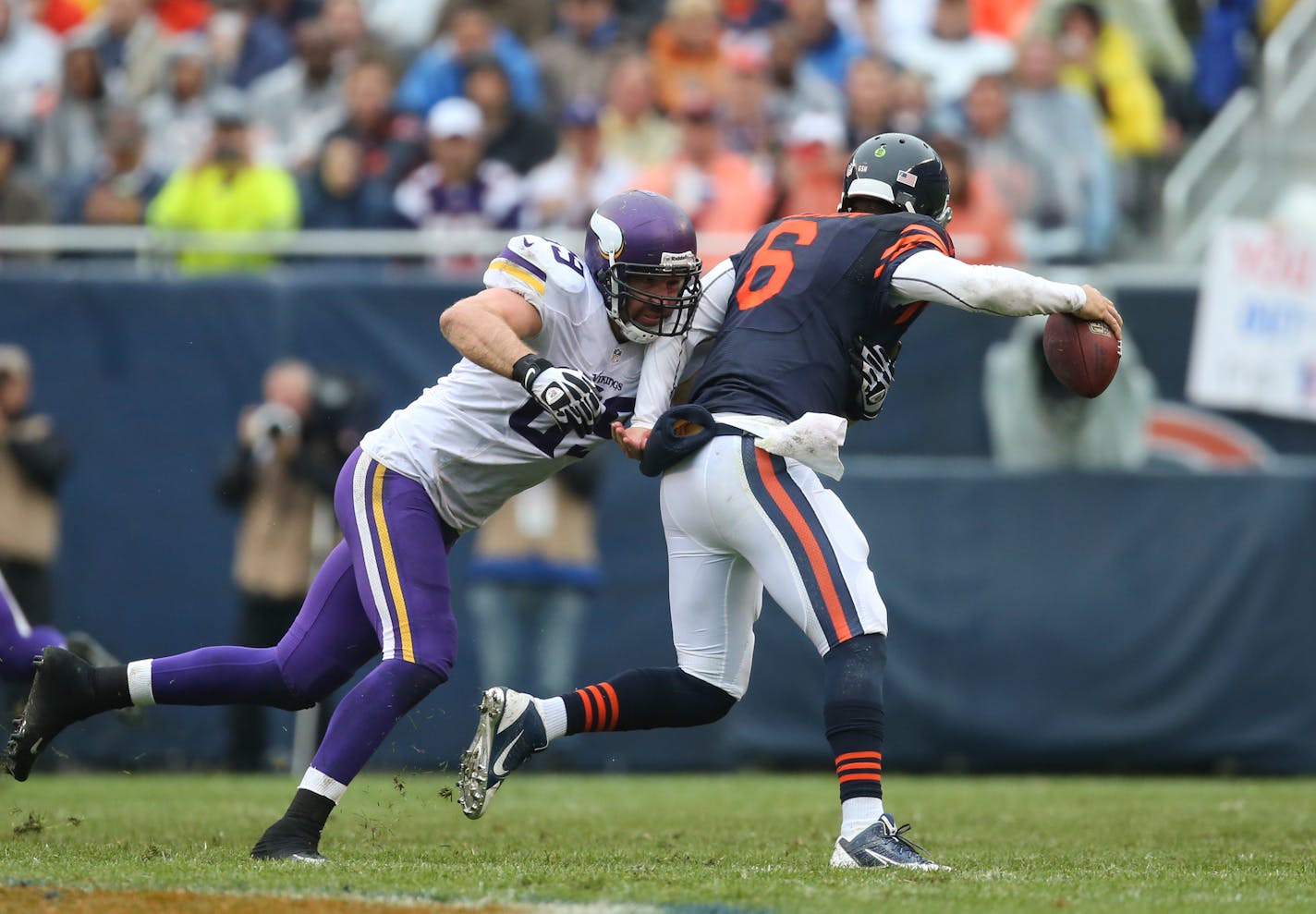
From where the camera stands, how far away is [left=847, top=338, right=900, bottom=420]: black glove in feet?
18.5

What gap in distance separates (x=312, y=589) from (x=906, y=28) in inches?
314

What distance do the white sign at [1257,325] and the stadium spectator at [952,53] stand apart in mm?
2231

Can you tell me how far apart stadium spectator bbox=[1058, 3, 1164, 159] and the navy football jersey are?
6.34 meters

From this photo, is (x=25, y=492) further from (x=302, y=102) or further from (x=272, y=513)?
(x=302, y=102)

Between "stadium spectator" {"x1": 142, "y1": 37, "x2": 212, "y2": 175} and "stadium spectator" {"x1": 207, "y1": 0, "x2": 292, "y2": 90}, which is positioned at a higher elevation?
"stadium spectator" {"x1": 207, "y1": 0, "x2": 292, "y2": 90}

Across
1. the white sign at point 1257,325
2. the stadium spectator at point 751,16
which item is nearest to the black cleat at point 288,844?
the white sign at point 1257,325

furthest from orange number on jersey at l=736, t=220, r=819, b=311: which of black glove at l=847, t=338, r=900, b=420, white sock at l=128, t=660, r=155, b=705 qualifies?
white sock at l=128, t=660, r=155, b=705

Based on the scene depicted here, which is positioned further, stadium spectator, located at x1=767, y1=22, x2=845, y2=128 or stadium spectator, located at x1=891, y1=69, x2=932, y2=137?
stadium spectator, located at x1=767, y1=22, x2=845, y2=128

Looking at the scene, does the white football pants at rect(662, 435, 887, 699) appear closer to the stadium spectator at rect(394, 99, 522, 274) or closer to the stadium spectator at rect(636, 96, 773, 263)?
the stadium spectator at rect(636, 96, 773, 263)

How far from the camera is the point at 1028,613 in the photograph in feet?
32.2

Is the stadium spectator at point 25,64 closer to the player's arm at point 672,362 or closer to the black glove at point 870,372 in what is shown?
the player's arm at point 672,362

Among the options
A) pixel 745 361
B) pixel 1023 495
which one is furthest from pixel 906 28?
pixel 745 361

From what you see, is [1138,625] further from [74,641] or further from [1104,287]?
[74,641]

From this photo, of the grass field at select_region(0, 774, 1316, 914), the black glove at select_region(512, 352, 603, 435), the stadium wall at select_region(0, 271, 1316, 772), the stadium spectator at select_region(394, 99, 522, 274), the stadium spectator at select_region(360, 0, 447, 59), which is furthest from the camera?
the stadium spectator at select_region(360, 0, 447, 59)
